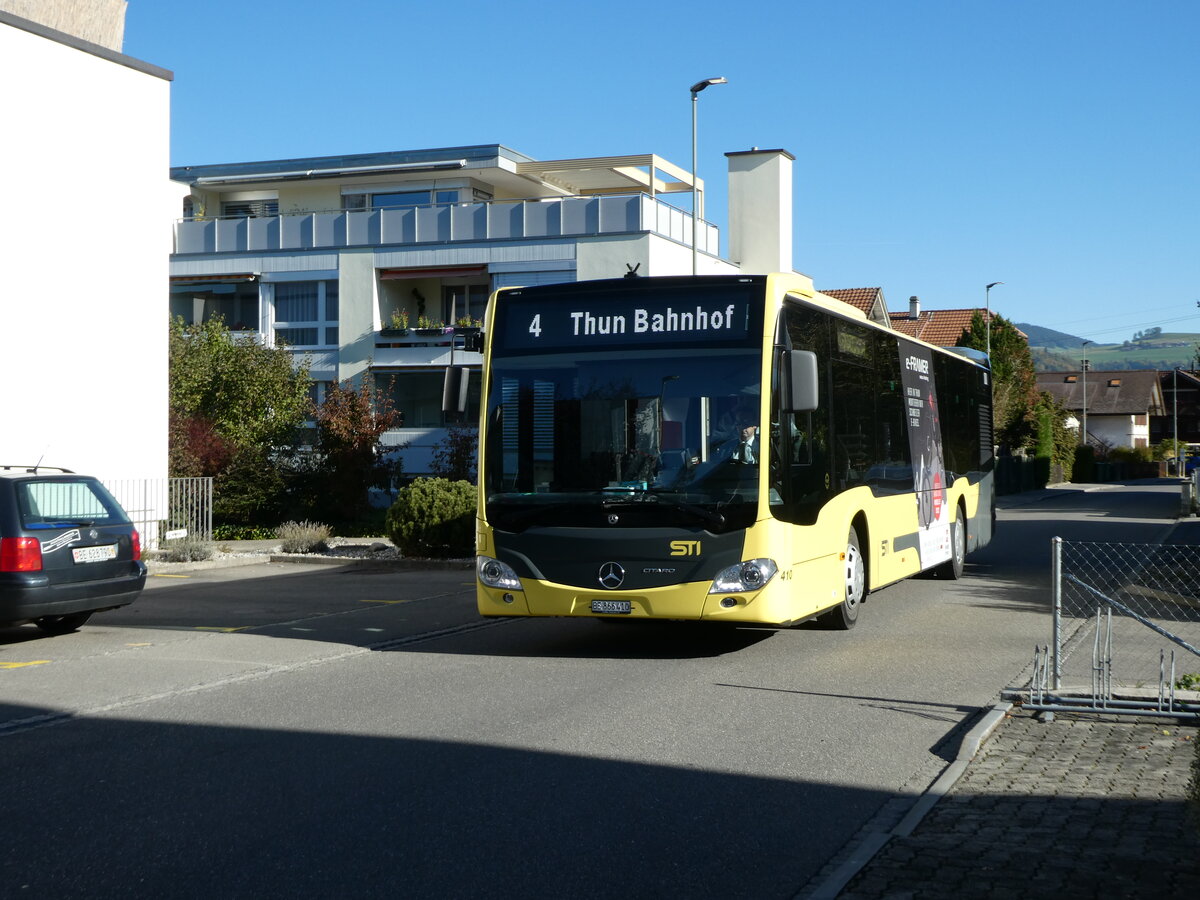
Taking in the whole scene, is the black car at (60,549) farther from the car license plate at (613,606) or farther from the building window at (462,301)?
the building window at (462,301)

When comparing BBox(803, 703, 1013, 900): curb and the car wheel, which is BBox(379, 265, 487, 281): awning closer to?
the car wheel

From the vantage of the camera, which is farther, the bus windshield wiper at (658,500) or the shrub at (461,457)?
the shrub at (461,457)

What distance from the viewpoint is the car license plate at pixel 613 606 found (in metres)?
11.0

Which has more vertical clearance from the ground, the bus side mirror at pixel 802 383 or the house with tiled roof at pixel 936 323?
the house with tiled roof at pixel 936 323

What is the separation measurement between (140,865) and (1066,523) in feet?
105

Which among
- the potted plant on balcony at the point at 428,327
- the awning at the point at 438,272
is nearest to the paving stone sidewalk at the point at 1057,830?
the awning at the point at 438,272

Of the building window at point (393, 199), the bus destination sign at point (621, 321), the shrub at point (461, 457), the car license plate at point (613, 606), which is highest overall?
the building window at point (393, 199)

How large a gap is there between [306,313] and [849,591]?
1302 inches

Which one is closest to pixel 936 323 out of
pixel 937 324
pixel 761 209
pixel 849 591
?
pixel 937 324

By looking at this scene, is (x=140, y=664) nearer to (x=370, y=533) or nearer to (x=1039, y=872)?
(x=1039, y=872)

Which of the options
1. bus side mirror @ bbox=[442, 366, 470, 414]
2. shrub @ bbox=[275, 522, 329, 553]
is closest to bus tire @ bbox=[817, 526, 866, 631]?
bus side mirror @ bbox=[442, 366, 470, 414]

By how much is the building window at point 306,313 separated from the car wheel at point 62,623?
97.5 feet

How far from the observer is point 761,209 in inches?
1789

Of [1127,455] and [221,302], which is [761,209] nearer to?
[221,302]
